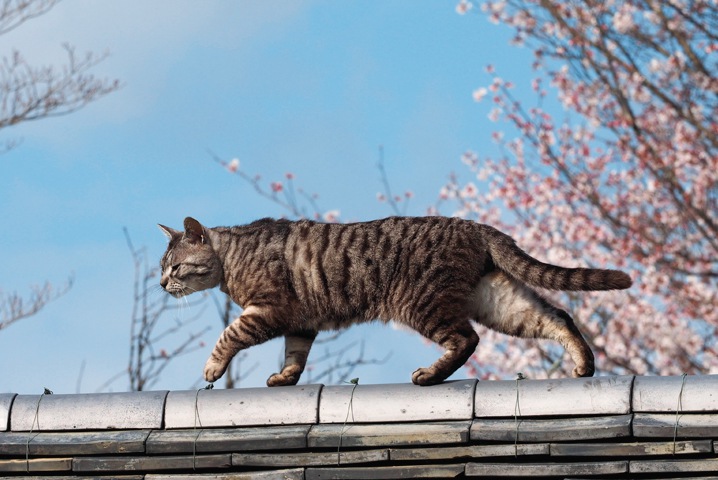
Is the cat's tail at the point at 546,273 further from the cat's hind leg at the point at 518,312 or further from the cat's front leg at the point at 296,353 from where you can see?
the cat's front leg at the point at 296,353

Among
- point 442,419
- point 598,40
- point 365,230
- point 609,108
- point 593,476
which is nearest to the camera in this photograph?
point 593,476

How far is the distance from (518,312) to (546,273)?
0.31 metres

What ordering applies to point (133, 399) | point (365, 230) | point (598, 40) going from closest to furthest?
point (133, 399) → point (365, 230) → point (598, 40)

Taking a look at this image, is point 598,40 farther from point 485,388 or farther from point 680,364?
point 485,388

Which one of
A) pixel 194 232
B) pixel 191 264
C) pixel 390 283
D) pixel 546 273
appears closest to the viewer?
pixel 546 273

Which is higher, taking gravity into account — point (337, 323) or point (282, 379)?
point (337, 323)

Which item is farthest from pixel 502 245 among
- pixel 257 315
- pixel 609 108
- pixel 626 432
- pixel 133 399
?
pixel 609 108

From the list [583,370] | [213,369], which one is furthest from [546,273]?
[213,369]

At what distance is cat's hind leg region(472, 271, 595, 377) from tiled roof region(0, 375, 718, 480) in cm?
140

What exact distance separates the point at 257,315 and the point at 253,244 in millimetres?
736

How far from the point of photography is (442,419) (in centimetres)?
461

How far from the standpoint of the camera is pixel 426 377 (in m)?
4.98

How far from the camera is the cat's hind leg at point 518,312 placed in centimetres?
594

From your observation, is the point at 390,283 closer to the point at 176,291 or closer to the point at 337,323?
the point at 337,323
